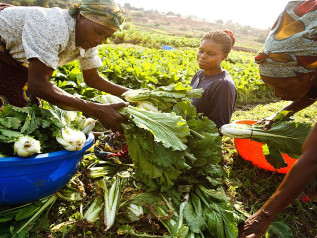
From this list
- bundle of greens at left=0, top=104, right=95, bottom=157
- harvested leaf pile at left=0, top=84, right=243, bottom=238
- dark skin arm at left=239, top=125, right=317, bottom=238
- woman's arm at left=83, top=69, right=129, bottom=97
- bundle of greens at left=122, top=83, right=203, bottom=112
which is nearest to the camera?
dark skin arm at left=239, top=125, right=317, bottom=238

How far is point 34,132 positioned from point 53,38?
81cm

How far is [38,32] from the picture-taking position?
208cm

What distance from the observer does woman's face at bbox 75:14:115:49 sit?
88.3 inches

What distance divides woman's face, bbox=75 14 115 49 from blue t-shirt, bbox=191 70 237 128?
168 centimetres

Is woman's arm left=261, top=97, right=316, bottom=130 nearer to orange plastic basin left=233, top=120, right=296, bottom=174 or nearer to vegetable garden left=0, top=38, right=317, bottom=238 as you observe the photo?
orange plastic basin left=233, top=120, right=296, bottom=174

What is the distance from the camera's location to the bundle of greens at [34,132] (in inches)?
69.7

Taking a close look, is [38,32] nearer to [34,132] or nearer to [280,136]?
[34,132]

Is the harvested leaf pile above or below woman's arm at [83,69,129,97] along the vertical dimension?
below

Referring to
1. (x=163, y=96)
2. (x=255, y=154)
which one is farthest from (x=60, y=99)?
(x=255, y=154)

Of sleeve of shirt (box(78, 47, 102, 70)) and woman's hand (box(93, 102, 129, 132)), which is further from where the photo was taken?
sleeve of shirt (box(78, 47, 102, 70))

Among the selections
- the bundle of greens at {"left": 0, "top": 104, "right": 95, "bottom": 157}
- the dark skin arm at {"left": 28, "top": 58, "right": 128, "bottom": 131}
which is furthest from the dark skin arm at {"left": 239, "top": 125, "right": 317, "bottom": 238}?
the bundle of greens at {"left": 0, "top": 104, "right": 95, "bottom": 157}

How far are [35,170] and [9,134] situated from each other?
1.03 feet

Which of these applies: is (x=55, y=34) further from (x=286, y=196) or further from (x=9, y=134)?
(x=286, y=196)

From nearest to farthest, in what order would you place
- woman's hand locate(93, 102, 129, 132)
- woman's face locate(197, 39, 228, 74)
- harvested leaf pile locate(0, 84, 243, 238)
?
harvested leaf pile locate(0, 84, 243, 238) < woman's hand locate(93, 102, 129, 132) < woman's face locate(197, 39, 228, 74)
